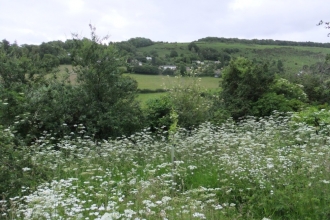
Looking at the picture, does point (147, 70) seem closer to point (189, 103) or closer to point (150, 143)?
point (189, 103)

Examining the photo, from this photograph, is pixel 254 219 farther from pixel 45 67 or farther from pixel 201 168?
pixel 45 67

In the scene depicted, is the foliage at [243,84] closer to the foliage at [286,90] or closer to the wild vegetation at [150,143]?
the wild vegetation at [150,143]

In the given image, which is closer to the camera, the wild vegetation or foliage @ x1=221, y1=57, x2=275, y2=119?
the wild vegetation

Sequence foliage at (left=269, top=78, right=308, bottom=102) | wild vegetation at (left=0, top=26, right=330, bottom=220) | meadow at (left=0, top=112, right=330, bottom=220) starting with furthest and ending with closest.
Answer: foliage at (left=269, top=78, right=308, bottom=102) < wild vegetation at (left=0, top=26, right=330, bottom=220) < meadow at (left=0, top=112, right=330, bottom=220)

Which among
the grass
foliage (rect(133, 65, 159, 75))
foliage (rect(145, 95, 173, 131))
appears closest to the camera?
the grass

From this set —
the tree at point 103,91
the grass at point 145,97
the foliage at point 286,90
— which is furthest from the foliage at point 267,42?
the tree at point 103,91

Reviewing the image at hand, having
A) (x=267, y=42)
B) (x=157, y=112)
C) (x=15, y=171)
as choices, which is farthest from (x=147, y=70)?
(x=267, y=42)

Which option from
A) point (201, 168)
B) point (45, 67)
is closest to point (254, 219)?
point (201, 168)

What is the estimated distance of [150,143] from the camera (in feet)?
31.3

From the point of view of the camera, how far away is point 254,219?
15.5ft

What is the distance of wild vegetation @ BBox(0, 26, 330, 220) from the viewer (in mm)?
4785

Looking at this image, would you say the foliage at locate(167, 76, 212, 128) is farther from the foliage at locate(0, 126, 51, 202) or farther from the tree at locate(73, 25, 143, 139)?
the foliage at locate(0, 126, 51, 202)

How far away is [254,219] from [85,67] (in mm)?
9140

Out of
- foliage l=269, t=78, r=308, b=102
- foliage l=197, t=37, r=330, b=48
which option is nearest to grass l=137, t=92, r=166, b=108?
foliage l=269, t=78, r=308, b=102
